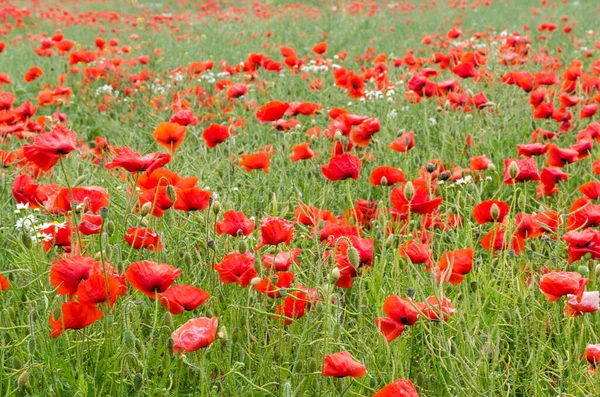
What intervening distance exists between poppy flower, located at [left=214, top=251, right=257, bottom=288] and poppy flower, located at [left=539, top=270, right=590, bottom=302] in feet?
2.18

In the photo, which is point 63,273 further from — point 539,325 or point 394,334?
point 539,325

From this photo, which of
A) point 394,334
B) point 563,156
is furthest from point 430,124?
point 394,334

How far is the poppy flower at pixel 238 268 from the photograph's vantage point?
174cm

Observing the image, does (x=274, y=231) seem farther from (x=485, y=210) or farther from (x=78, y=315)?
(x=485, y=210)

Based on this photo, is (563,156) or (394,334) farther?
(563,156)

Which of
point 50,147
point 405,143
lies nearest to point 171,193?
point 50,147

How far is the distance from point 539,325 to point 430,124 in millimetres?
2354

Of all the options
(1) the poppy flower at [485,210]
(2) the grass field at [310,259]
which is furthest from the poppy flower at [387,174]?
(1) the poppy flower at [485,210]

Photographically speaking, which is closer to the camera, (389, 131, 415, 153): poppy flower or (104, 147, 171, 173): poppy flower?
(104, 147, 171, 173): poppy flower

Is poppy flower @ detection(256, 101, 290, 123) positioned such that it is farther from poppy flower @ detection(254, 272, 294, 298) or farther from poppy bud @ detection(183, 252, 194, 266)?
poppy flower @ detection(254, 272, 294, 298)

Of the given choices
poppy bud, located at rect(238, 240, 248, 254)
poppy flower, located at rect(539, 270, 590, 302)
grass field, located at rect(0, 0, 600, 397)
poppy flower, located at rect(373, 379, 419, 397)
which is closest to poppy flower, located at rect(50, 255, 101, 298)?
grass field, located at rect(0, 0, 600, 397)

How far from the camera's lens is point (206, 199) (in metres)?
1.94

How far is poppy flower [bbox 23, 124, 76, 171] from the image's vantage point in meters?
1.71

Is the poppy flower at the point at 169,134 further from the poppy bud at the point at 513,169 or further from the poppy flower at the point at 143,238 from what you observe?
the poppy bud at the point at 513,169
